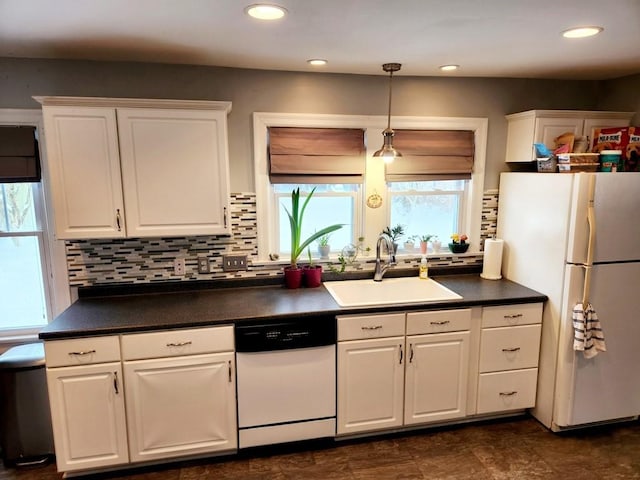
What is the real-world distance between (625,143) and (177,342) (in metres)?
2.94

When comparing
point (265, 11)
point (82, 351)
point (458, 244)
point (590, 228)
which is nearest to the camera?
point (265, 11)

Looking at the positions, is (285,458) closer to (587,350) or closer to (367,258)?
(367,258)

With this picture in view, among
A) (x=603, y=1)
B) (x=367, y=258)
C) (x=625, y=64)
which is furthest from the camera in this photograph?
(x=367, y=258)

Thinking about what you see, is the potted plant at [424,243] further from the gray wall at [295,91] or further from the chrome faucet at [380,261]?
the gray wall at [295,91]

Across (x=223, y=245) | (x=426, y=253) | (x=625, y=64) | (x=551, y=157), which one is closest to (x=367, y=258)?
(x=426, y=253)

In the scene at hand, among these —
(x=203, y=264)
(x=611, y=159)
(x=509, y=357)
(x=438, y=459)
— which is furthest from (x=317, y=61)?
(x=438, y=459)

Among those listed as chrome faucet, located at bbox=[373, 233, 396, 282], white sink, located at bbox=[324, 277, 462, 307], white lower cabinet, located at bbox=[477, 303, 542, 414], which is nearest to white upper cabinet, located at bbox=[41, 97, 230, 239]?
white sink, located at bbox=[324, 277, 462, 307]

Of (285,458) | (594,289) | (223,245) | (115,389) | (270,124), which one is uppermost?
(270,124)

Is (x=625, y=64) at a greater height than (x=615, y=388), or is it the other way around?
(x=625, y=64)

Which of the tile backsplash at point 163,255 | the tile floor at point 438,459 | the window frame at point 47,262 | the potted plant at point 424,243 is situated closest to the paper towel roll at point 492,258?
the potted plant at point 424,243

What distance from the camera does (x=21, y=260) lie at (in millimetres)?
2592

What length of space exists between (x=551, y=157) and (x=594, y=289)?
846mm

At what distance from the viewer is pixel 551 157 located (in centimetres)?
266

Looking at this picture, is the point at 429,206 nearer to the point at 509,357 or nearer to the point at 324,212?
the point at 324,212
